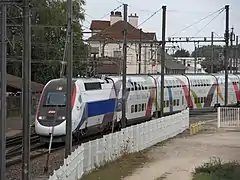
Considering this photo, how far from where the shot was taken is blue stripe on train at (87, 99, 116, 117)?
29.3 metres

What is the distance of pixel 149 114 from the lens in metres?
40.1

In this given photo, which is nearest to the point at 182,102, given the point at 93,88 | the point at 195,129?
the point at 195,129

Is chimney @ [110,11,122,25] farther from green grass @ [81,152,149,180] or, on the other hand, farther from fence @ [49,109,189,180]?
green grass @ [81,152,149,180]

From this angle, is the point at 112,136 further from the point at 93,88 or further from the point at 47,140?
the point at 93,88

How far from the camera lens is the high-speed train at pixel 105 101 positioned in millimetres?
27453

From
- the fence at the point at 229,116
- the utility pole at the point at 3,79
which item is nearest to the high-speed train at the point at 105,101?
the fence at the point at 229,116

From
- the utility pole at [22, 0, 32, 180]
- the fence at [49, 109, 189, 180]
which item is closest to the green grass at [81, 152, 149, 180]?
the fence at [49, 109, 189, 180]

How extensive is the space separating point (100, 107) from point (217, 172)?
12.0 metres

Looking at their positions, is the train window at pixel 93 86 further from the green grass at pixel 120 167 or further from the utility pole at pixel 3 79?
the utility pole at pixel 3 79

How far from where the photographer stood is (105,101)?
1239 inches

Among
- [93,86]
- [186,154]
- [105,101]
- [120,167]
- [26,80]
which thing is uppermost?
[26,80]

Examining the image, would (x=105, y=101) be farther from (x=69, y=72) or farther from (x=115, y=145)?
(x=69, y=72)

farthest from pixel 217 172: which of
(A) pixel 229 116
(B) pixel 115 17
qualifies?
(B) pixel 115 17

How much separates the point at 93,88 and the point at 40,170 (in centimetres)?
957
